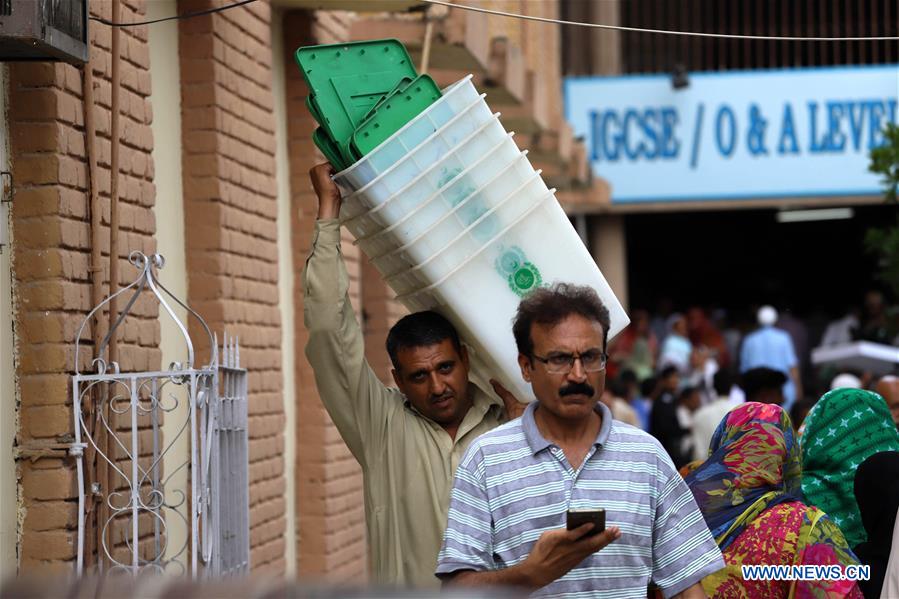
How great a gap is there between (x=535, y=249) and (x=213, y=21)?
7.50 feet

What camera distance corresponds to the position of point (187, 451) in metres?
6.08

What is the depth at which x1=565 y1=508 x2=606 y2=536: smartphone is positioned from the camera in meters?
3.22

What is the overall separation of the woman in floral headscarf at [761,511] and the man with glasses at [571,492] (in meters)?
0.72

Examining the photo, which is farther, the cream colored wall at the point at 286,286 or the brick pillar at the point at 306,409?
the brick pillar at the point at 306,409

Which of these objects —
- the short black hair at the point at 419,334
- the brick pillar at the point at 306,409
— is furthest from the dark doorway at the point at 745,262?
the short black hair at the point at 419,334

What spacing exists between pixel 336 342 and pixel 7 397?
105 cm

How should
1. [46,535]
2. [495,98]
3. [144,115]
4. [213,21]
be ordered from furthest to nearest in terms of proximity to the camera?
[495,98]
[213,21]
[144,115]
[46,535]

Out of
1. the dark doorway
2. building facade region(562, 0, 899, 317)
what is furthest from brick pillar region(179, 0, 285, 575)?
the dark doorway

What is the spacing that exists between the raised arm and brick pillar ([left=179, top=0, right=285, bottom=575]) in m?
1.73

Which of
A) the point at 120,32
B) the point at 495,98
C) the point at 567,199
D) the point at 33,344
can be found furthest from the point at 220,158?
the point at 567,199

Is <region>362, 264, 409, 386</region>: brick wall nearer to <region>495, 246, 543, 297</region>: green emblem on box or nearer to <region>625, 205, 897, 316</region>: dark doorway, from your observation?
<region>495, 246, 543, 297</region>: green emblem on box

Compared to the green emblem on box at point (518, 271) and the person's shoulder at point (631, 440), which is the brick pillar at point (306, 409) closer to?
the green emblem on box at point (518, 271)

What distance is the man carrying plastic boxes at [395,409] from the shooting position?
180 inches

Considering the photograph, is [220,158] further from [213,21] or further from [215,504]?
[215,504]
